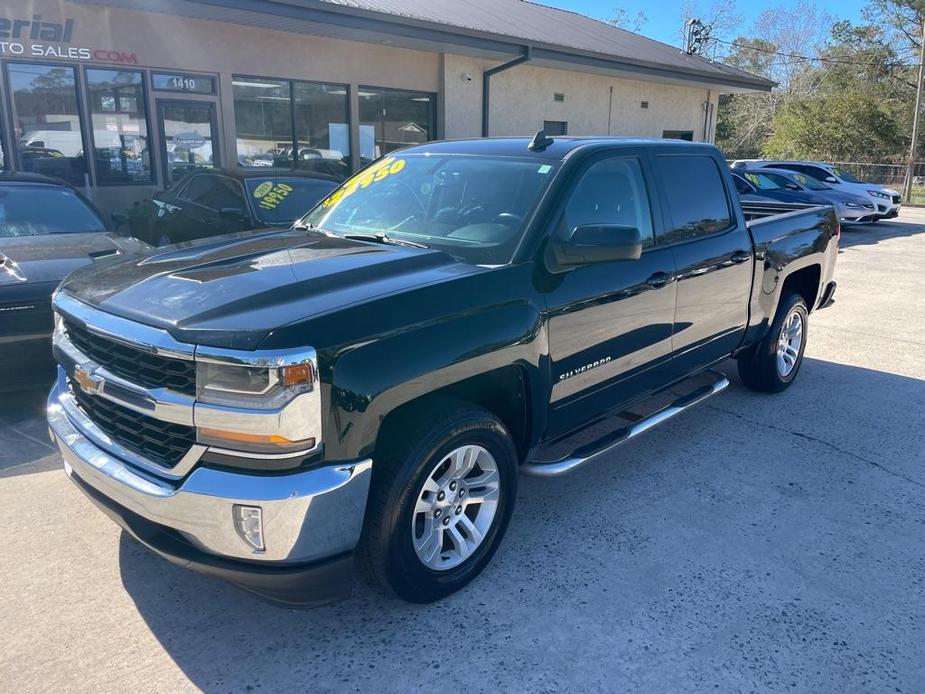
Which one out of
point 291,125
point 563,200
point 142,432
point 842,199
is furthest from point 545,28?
point 142,432

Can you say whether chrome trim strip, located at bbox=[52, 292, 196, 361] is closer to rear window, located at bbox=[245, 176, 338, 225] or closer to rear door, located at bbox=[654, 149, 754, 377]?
rear door, located at bbox=[654, 149, 754, 377]

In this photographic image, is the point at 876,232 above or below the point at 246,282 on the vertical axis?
below

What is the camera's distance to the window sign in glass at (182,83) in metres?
11.8

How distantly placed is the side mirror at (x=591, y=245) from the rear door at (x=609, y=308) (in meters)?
0.10

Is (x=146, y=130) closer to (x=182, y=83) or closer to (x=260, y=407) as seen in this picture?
(x=182, y=83)

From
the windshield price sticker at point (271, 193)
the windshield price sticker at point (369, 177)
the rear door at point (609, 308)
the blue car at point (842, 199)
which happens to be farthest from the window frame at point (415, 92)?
the rear door at point (609, 308)

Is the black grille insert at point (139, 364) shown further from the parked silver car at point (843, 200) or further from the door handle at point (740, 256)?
the parked silver car at point (843, 200)

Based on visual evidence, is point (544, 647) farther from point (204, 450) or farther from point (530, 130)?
point (530, 130)

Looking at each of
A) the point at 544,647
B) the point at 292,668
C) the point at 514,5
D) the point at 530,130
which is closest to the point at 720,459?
the point at 544,647

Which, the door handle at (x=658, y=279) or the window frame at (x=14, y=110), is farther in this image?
the window frame at (x=14, y=110)

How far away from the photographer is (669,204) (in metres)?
4.32

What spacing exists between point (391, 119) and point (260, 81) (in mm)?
3063

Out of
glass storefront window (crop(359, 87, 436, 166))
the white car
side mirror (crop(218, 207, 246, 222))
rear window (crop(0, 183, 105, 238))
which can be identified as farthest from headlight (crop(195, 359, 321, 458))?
the white car

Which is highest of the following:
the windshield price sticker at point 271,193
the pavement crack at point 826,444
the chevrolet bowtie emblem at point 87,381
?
the windshield price sticker at point 271,193
